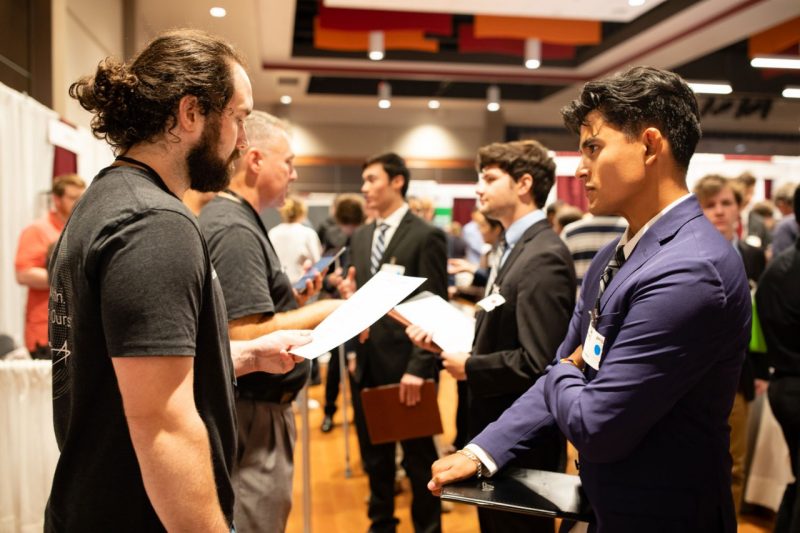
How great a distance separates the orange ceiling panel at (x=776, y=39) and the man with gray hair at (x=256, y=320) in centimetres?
685

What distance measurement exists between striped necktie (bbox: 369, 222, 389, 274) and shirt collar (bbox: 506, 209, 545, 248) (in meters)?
1.17

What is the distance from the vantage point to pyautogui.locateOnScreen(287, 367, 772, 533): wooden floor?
3.72 m

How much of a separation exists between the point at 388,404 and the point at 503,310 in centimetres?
92

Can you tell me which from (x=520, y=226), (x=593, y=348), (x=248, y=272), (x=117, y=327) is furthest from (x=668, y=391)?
(x=520, y=226)

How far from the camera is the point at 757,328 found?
3.42m

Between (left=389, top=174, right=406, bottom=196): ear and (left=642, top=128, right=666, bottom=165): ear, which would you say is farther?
(left=389, top=174, right=406, bottom=196): ear

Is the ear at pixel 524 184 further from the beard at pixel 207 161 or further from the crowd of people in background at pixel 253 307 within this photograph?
the beard at pixel 207 161

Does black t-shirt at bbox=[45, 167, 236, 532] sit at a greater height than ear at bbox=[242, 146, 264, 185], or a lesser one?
lesser

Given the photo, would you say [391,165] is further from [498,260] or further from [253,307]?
[253,307]

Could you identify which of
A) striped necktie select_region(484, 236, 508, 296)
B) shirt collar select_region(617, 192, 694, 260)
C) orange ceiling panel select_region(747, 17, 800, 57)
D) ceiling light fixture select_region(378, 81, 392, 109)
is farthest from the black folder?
ceiling light fixture select_region(378, 81, 392, 109)

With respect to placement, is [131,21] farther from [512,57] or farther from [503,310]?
[503,310]

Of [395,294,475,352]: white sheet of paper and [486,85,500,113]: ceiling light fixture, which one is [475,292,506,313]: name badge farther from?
[486,85,500,113]: ceiling light fixture

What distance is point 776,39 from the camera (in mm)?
7160

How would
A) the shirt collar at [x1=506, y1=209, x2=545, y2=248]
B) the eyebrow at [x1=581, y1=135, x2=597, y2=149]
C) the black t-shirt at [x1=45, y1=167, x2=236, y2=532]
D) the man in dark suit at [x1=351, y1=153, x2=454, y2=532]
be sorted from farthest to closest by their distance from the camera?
the man in dark suit at [x1=351, y1=153, x2=454, y2=532] < the shirt collar at [x1=506, y1=209, x2=545, y2=248] < the eyebrow at [x1=581, y1=135, x2=597, y2=149] < the black t-shirt at [x1=45, y1=167, x2=236, y2=532]
